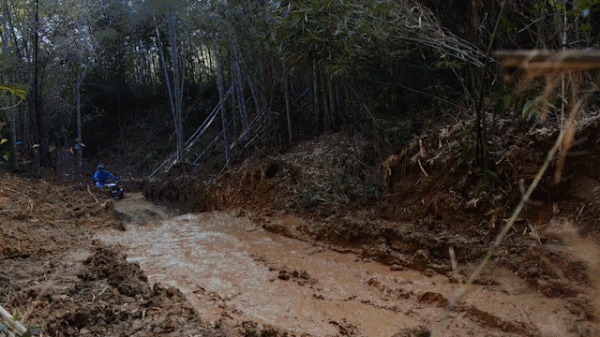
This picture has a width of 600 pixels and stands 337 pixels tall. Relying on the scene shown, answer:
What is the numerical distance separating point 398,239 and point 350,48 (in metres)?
2.22

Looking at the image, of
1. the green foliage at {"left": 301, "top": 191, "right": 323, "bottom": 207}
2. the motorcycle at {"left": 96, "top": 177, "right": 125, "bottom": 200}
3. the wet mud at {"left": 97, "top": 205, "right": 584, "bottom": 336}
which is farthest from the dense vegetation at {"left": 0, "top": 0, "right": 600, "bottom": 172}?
the motorcycle at {"left": 96, "top": 177, "right": 125, "bottom": 200}

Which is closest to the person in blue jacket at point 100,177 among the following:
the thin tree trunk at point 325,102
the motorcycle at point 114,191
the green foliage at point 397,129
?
the motorcycle at point 114,191

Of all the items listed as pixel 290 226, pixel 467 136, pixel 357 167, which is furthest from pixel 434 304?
pixel 357 167

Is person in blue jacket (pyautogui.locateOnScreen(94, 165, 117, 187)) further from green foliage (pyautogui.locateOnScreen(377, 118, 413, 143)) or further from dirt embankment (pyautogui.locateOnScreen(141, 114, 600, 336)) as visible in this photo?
green foliage (pyautogui.locateOnScreen(377, 118, 413, 143))

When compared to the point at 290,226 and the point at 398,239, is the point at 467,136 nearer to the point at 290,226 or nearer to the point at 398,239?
the point at 398,239

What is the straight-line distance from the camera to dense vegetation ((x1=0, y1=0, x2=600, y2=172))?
410cm

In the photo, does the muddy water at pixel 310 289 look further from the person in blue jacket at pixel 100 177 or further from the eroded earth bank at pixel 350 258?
the person in blue jacket at pixel 100 177

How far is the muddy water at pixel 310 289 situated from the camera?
2684mm

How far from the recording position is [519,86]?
11.6ft

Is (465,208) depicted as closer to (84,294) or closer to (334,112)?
(84,294)

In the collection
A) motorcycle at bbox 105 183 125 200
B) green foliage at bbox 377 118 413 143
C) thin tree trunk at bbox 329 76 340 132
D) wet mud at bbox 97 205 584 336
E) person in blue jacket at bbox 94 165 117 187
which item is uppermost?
thin tree trunk at bbox 329 76 340 132

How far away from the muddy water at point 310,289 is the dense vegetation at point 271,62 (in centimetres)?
173

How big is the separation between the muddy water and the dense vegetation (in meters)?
1.73

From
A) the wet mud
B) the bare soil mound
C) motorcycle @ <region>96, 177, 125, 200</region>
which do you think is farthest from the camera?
motorcycle @ <region>96, 177, 125, 200</region>
